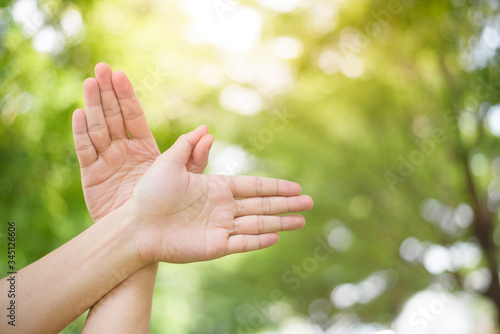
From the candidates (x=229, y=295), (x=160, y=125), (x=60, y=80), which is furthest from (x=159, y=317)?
(x=60, y=80)

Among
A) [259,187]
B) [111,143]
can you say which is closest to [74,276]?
[111,143]

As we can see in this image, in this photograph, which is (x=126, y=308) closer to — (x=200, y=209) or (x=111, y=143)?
(x=200, y=209)

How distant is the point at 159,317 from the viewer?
6320 millimetres

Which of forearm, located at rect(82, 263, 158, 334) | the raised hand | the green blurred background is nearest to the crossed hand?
the raised hand

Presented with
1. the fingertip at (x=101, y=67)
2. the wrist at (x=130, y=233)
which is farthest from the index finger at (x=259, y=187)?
the fingertip at (x=101, y=67)

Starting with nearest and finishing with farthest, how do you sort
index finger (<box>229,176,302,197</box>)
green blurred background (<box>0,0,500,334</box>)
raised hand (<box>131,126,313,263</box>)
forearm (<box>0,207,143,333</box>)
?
forearm (<box>0,207,143,333</box>) → raised hand (<box>131,126,313,263</box>) → index finger (<box>229,176,302,197</box>) → green blurred background (<box>0,0,500,334</box>)

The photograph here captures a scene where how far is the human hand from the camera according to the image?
1948 millimetres

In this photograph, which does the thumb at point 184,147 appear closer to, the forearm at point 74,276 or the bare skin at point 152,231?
the bare skin at point 152,231

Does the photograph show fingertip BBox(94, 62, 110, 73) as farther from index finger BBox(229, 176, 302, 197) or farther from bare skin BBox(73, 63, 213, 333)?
index finger BBox(229, 176, 302, 197)

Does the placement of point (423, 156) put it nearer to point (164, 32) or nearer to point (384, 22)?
point (384, 22)

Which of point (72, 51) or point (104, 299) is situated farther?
point (72, 51)

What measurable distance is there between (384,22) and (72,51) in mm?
3937

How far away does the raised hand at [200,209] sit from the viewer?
1874 millimetres

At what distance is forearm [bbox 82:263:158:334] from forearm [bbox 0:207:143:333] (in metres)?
0.04
